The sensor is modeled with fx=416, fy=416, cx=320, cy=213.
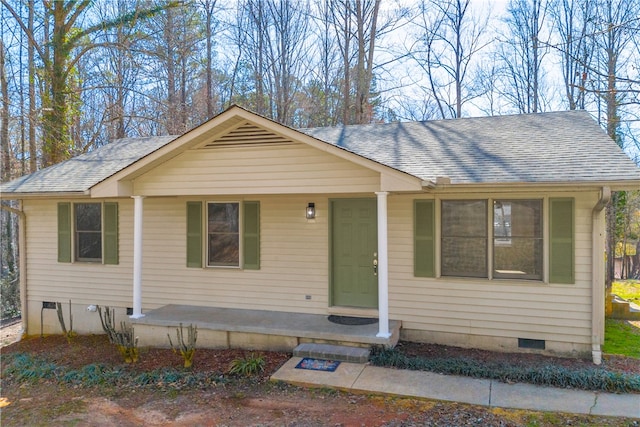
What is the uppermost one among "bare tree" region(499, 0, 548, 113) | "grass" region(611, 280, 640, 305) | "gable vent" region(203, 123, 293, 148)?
"bare tree" region(499, 0, 548, 113)

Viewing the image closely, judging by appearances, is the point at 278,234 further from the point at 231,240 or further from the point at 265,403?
the point at 265,403

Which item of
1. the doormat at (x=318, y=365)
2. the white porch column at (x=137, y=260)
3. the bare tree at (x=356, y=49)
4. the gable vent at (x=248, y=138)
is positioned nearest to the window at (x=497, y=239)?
A: the doormat at (x=318, y=365)

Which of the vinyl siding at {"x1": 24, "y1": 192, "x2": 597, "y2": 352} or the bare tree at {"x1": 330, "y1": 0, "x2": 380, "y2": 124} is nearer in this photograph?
the vinyl siding at {"x1": 24, "y1": 192, "x2": 597, "y2": 352}

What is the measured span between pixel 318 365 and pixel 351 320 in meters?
1.37

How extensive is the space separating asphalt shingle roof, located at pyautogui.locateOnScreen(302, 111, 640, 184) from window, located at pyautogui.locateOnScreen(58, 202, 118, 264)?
4790mm

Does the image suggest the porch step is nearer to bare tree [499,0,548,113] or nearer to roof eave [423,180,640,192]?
roof eave [423,180,640,192]

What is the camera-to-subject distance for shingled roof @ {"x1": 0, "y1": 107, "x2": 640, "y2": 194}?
5.42 meters

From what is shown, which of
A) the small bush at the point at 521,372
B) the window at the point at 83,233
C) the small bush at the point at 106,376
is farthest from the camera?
the window at the point at 83,233

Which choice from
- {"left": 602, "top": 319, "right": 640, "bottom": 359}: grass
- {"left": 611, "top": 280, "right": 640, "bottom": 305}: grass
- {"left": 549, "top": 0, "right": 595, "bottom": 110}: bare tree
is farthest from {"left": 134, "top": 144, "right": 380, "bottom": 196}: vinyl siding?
{"left": 549, "top": 0, "right": 595, "bottom": 110}: bare tree

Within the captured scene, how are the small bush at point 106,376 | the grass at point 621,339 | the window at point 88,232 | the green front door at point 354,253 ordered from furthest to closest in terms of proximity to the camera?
the window at point 88,232 → the green front door at point 354,253 → the grass at point 621,339 → the small bush at point 106,376

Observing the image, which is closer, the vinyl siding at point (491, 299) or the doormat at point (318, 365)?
the doormat at point (318, 365)

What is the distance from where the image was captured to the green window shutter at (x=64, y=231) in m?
8.23

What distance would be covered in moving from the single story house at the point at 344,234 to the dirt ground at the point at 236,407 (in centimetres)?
72

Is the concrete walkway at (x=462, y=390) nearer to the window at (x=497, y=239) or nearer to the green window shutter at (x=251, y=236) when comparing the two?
the window at (x=497, y=239)
